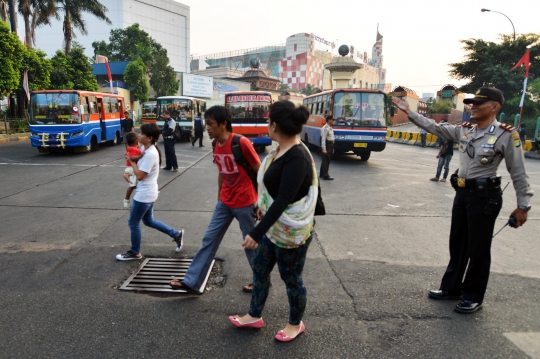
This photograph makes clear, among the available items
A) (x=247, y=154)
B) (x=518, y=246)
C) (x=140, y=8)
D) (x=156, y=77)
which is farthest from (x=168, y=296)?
(x=140, y=8)

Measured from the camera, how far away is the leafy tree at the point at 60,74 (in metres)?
25.4

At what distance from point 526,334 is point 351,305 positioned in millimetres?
1315

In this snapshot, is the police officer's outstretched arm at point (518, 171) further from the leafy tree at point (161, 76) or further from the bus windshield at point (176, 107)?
the leafy tree at point (161, 76)

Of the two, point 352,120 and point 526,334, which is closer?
point 526,334

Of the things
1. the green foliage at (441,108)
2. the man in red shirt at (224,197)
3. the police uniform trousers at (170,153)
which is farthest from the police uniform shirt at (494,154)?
the green foliage at (441,108)

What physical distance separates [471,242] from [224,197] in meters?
2.14

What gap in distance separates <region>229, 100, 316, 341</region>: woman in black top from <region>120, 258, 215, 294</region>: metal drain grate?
1.07 m

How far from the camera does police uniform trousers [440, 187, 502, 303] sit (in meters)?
3.04

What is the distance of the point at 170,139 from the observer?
408 inches

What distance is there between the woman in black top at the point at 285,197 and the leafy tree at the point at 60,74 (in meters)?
27.7

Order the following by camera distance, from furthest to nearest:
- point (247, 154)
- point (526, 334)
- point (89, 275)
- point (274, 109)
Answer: point (89, 275)
point (247, 154)
point (526, 334)
point (274, 109)

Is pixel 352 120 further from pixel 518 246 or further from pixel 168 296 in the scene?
pixel 168 296

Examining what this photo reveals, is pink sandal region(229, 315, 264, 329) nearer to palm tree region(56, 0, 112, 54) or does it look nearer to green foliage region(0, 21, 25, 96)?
green foliage region(0, 21, 25, 96)

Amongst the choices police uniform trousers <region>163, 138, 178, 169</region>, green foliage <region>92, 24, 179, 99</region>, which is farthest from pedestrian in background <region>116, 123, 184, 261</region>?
green foliage <region>92, 24, 179, 99</region>
